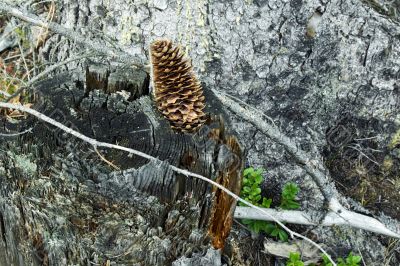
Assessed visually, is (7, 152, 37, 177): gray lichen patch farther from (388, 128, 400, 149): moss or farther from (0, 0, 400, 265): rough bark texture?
(388, 128, 400, 149): moss

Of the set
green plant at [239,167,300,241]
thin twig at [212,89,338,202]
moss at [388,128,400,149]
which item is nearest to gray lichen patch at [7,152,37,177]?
thin twig at [212,89,338,202]

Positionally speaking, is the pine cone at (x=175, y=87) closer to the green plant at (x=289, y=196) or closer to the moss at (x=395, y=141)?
the green plant at (x=289, y=196)

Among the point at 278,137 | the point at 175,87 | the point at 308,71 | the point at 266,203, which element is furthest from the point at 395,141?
the point at 175,87

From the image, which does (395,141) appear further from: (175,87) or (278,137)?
(175,87)

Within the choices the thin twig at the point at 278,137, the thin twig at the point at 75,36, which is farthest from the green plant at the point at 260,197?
the thin twig at the point at 75,36

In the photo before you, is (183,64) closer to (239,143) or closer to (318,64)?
(239,143)

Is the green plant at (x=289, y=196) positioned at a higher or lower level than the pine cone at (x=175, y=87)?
lower

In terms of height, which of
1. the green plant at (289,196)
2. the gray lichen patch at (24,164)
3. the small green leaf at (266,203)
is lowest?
the small green leaf at (266,203)
